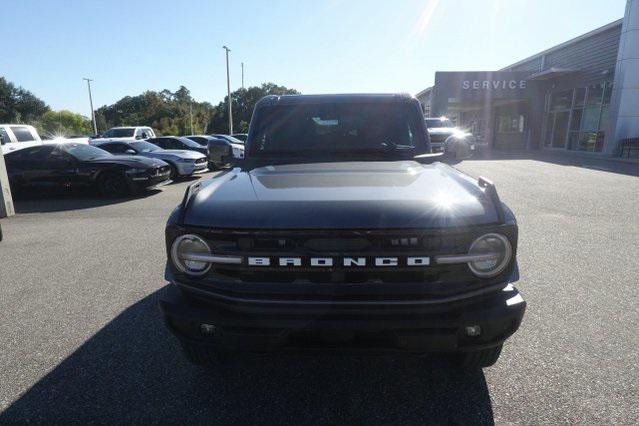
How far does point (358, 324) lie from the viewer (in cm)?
190

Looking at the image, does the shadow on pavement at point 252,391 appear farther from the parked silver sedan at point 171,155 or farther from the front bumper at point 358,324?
the parked silver sedan at point 171,155

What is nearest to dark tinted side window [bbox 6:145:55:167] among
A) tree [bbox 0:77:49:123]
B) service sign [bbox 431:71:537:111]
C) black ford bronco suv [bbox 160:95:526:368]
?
black ford bronco suv [bbox 160:95:526:368]

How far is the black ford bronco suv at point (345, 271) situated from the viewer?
6.29ft

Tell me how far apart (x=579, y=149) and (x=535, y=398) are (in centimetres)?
2421

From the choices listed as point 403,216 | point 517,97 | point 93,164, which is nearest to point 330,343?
point 403,216

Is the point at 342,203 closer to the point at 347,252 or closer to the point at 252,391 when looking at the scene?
the point at 347,252

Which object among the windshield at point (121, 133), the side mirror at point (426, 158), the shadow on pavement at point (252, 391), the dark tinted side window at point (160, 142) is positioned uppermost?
the side mirror at point (426, 158)

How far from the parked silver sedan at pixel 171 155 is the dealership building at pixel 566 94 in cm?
1774

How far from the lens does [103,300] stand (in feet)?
12.7

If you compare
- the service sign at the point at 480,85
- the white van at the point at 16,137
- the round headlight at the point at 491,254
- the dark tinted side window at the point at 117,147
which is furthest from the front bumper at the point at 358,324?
the service sign at the point at 480,85

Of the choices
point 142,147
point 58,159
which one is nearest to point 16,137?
point 142,147

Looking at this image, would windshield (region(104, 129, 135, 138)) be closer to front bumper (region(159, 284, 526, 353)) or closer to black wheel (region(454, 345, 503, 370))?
front bumper (region(159, 284, 526, 353))

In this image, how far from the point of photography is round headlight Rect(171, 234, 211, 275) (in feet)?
6.74

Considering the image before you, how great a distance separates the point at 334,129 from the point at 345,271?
1.88 meters
